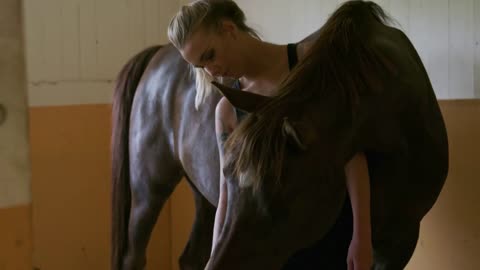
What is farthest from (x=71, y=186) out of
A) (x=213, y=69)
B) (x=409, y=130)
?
(x=409, y=130)

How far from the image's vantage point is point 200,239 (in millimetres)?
2234

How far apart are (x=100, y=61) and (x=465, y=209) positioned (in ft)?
5.19

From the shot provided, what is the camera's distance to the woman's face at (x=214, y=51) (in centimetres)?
130

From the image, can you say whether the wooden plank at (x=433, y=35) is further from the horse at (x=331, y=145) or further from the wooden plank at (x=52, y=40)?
the wooden plank at (x=52, y=40)

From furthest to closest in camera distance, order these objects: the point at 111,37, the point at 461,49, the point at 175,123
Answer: the point at 111,37 < the point at 175,123 < the point at 461,49

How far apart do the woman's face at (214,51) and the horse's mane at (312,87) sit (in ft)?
0.62

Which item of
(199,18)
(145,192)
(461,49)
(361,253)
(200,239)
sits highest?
(199,18)

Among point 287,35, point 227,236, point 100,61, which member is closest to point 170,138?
point 287,35

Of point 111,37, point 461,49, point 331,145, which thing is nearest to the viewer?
point 331,145

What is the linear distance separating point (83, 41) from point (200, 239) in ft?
3.15

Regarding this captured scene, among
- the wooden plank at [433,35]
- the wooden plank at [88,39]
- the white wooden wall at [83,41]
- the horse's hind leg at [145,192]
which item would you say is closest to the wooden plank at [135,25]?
the white wooden wall at [83,41]

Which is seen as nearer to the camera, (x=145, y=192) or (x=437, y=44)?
(x=437, y=44)

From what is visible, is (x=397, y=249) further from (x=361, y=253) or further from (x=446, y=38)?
(x=446, y=38)

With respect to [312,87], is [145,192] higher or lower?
lower
